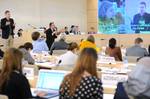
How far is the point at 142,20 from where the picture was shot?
17.2 m

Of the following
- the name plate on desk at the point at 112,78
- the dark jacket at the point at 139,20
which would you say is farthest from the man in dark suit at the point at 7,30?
the name plate on desk at the point at 112,78

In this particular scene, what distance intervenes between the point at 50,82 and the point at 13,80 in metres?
0.73

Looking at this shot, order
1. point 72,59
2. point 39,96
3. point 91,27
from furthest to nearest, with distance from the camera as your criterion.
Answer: point 91,27, point 72,59, point 39,96

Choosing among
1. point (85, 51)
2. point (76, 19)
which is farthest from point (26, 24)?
point (85, 51)

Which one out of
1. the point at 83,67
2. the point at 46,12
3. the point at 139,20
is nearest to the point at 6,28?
the point at 46,12

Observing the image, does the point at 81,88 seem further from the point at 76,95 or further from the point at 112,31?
the point at 112,31

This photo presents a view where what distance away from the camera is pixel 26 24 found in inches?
712

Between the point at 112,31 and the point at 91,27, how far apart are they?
1756mm

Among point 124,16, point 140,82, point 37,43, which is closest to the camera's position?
point 140,82

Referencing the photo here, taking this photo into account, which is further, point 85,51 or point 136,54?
point 136,54

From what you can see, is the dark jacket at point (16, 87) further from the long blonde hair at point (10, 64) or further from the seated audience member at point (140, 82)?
the seated audience member at point (140, 82)

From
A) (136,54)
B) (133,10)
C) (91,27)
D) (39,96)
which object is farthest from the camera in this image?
A: (91,27)

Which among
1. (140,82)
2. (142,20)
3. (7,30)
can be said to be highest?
(142,20)

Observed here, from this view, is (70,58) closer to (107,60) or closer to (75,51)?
(75,51)
